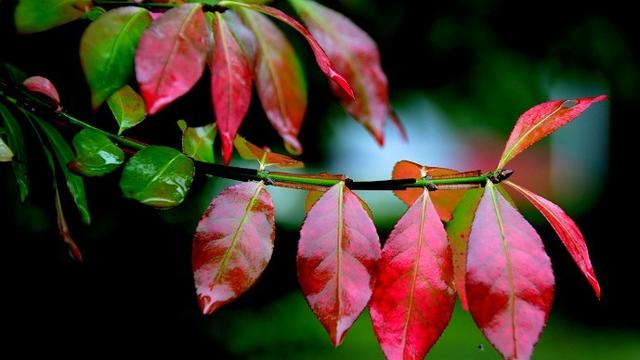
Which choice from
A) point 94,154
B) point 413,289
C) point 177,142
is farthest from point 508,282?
point 177,142

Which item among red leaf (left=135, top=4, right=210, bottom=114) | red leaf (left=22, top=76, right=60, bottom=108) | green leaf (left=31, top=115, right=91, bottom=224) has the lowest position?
green leaf (left=31, top=115, right=91, bottom=224)

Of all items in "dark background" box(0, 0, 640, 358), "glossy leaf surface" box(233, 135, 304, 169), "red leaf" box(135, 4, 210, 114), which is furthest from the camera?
"dark background" box(0, 0, 640, 358)

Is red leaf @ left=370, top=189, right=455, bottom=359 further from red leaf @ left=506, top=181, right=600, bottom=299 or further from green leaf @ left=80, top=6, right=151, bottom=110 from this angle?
green leaf @ left=80, top=6, right=151, bottom=110

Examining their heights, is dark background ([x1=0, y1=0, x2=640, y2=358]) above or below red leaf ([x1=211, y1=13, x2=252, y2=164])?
below

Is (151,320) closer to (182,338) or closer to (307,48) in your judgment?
(182,338)

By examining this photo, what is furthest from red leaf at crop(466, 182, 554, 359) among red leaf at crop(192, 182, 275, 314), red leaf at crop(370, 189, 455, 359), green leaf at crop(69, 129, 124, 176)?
green leaf at crop(69, 129, 124, 176)

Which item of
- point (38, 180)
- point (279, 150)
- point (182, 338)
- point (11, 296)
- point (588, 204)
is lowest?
point (588, 204)

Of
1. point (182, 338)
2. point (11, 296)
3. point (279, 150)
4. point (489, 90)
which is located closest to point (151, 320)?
point (182, 338)
